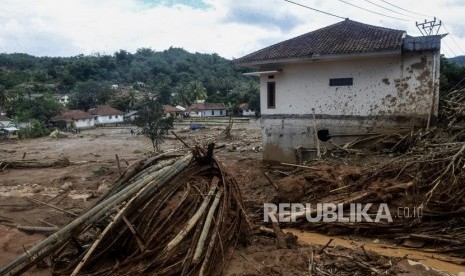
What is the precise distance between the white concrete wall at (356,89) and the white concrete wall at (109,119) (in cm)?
5020

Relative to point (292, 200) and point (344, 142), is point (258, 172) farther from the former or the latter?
point (292, 200)

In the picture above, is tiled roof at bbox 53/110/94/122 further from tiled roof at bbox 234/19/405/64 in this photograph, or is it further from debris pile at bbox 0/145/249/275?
debris pile at bbox 0/145/249/275

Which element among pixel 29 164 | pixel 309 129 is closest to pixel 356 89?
pixel 309 129

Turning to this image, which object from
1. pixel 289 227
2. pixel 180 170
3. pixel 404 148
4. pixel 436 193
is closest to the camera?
pixel 180 170

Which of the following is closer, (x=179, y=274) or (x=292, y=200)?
(x=179, y=274)

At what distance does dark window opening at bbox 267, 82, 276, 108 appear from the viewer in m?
17.3

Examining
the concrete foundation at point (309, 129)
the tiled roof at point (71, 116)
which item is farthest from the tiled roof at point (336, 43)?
the tiled roof at point (71, 116)

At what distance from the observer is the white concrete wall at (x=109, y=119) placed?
61719mm

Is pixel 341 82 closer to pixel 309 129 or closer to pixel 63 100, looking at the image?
pixel 309 129

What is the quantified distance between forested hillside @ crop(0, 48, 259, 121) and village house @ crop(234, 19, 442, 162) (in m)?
25.5

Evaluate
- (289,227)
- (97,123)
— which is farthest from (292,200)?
(97,123)

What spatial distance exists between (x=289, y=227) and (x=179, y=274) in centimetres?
461

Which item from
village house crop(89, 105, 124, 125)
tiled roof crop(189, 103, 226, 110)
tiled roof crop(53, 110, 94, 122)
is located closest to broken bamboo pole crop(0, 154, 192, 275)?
tiled roof crop(53, 110, 94, 122)

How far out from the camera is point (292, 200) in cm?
1034
